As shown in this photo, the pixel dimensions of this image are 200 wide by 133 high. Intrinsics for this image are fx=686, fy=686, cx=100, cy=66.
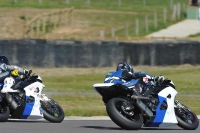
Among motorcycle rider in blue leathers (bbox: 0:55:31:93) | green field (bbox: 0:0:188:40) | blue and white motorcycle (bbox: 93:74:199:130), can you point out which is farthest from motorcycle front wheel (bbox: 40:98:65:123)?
green field (bbox: 0:0:188:40)

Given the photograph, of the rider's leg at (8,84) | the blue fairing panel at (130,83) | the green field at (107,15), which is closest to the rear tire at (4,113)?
the rider's leg at (8,84)

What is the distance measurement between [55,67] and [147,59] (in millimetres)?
3595

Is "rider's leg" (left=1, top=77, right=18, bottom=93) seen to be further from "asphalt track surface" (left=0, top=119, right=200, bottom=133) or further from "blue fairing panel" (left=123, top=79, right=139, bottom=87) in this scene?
"blue fairing panel" (left=123, top=79, right=139, bottom=87)

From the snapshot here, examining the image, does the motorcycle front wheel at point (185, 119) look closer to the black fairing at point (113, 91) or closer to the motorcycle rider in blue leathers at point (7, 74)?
the black fairing at point (113, 91)

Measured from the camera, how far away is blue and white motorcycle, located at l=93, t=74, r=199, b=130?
Answer: 10.6 m

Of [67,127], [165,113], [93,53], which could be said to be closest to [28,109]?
[67,127]

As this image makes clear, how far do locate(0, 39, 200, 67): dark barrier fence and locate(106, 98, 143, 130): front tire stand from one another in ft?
40.2

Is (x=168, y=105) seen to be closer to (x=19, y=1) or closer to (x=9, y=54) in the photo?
(x=9, y=54)

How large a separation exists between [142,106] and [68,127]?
137 centimetres

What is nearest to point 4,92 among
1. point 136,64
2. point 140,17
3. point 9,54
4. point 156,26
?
point 9,54

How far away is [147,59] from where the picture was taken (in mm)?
24984

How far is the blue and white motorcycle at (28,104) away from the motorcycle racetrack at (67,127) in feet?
0.48

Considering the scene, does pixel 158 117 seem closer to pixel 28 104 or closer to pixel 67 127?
pixel 67 127

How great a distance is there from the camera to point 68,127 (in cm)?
1138
